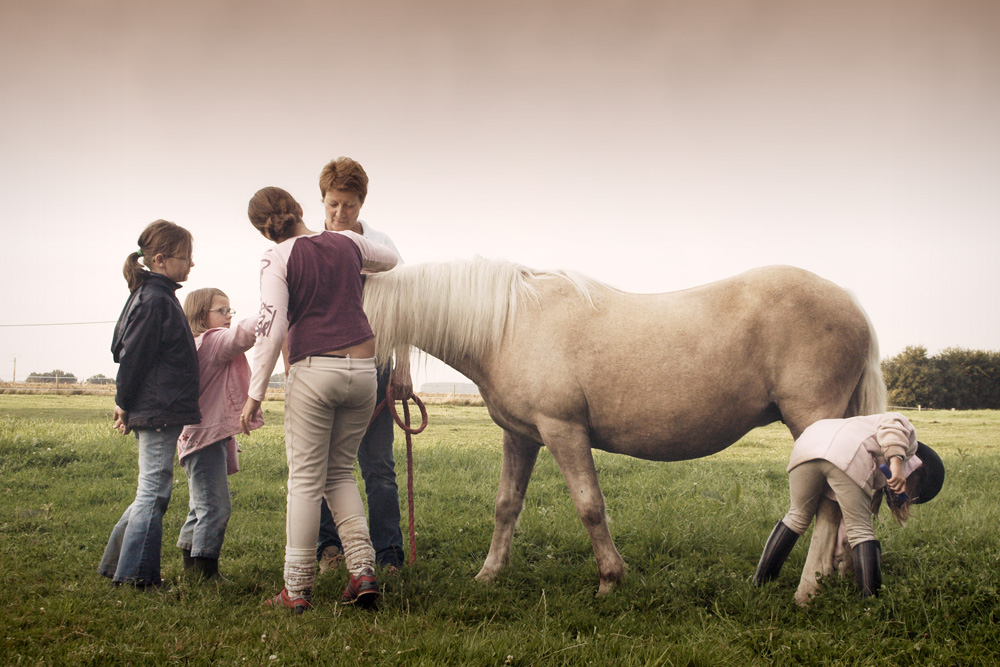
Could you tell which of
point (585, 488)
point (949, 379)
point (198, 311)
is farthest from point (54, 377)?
point (949, 379)

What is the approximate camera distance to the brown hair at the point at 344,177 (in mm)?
3529

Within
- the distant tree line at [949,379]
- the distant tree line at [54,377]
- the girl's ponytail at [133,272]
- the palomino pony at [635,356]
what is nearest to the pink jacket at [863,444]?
the palomino pony at [635,356]

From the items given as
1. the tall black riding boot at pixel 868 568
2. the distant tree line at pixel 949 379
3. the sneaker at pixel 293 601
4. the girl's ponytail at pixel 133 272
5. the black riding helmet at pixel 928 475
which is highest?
the girl's ponytail at pixel 133 272

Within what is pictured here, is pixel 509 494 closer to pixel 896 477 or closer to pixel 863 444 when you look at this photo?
pixel 863 444

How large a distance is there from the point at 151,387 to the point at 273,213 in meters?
1.30

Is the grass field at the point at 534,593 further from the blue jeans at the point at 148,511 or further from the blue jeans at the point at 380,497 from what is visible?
the blue jeans at the point at 380,497

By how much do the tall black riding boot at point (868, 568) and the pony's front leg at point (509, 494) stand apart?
187 centimetres

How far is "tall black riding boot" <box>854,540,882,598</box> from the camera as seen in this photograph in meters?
3.09

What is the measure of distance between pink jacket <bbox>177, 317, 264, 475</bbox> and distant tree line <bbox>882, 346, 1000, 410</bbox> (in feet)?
31.2

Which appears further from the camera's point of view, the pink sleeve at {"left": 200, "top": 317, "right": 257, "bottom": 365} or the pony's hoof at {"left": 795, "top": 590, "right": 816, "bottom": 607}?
the pink sleeve at {"left": 200, "top": 317, "right": 257, "bottom": 365}

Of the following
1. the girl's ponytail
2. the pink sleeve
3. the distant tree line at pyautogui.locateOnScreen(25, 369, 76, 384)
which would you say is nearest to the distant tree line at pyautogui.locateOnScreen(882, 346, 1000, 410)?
the pink sleeve

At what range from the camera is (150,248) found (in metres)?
3.69

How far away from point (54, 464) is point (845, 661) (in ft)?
27.2

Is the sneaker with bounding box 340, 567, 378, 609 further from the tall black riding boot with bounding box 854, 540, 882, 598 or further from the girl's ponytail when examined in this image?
the tall black riding boot with bounding box 854, 540, 882, 598
